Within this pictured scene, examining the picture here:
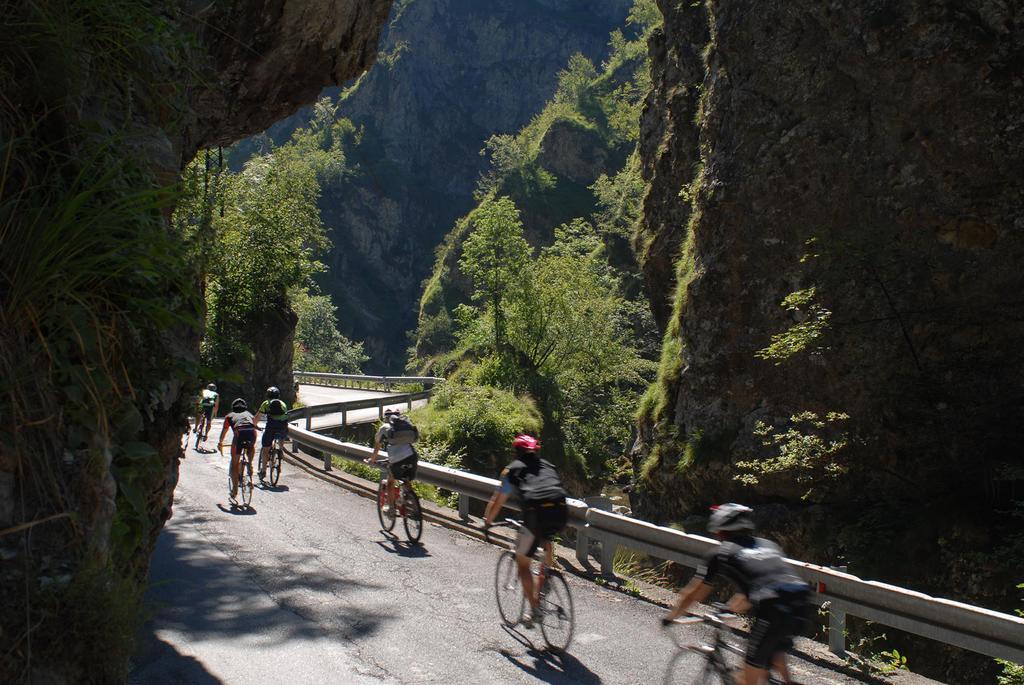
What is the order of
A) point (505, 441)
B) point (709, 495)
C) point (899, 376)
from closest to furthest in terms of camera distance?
point (899, 376) < point (709, 495) < point (505, 441)

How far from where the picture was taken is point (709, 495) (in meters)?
16.8

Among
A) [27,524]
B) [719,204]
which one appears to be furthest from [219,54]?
[719,204]

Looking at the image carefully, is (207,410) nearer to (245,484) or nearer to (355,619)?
(245,484)

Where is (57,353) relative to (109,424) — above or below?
above

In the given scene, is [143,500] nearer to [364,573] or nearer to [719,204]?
[364,573]

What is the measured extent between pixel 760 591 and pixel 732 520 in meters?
0.52

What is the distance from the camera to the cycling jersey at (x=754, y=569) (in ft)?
16.8

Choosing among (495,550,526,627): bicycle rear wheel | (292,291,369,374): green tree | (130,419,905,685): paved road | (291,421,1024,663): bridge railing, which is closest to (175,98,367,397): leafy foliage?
(130,419,905,685): paved road

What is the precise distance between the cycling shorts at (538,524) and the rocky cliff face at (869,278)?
704 centimetres

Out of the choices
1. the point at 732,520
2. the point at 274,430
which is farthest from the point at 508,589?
the point at 274,430

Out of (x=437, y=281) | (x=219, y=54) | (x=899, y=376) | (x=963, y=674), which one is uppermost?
(x=437, y=281)

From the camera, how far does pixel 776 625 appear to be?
5.08 meters

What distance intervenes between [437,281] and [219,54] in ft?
291

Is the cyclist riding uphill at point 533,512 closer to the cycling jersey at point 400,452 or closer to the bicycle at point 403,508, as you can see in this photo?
the bicycle at point 403,508
